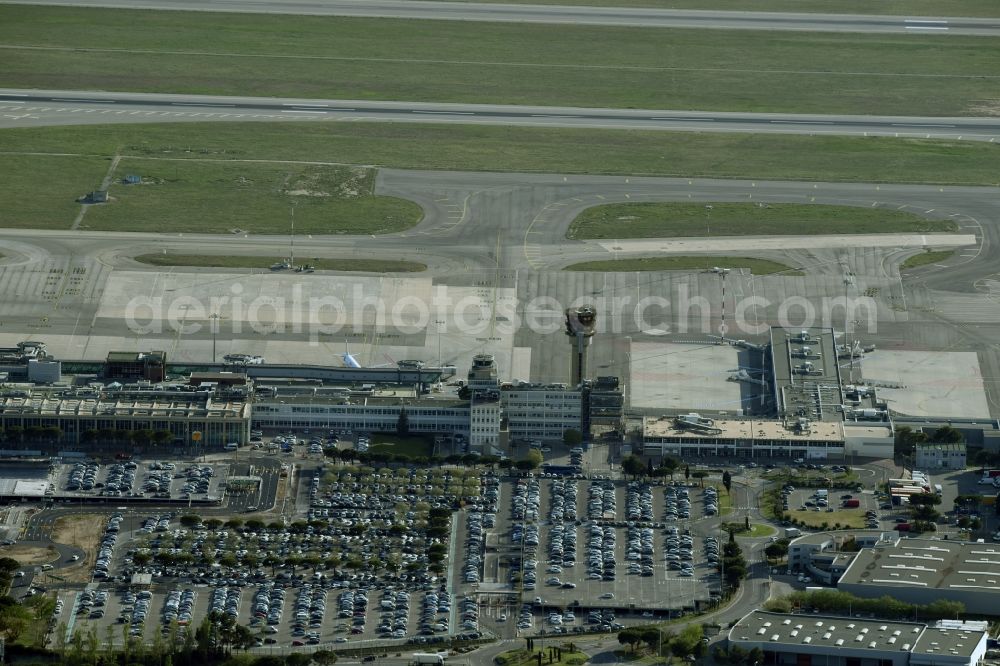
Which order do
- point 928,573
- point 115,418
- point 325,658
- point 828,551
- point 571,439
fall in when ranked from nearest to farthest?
point 325,658 → point 928,573 → point 828,551 → point 115,418 → point 571,439

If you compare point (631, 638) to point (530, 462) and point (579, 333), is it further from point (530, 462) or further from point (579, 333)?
point (579, 333)

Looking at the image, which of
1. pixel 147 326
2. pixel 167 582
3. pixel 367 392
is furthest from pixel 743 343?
pixel 167 582

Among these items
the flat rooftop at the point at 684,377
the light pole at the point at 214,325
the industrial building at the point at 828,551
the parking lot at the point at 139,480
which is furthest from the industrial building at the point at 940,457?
the light pole at the point at 214,325

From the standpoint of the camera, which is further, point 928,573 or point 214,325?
point 214,325

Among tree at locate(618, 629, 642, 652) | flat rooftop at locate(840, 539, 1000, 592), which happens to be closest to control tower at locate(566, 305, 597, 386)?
flat rooftop at locate(840, 539, 1000, 592)

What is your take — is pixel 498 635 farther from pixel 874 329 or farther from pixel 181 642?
pixel 874 329

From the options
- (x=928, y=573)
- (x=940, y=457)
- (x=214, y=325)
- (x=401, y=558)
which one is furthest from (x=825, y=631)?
(x=214, y=325)

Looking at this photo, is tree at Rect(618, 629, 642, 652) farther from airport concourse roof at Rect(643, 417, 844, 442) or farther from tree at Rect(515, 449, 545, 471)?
airport concourse roof at Rect(643, 417, 844, 442)

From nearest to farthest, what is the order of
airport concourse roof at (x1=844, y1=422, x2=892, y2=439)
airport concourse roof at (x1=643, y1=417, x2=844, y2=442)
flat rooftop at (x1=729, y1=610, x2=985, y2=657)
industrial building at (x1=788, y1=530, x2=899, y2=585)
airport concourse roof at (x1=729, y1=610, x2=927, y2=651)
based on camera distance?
1. flat rooftop at (x1=729, y1=610, x2=985, y2=657)
2. airport concourse roof at (x1=729, y1=610, x2=927, y2=651)
3. industrial building at (x1=788, y1=530, x2=899, y2=585)
4. airport concourse roof at (x1=643, y1=417, x2=844, y2=442)
5. airport concourse roof at (x1=844, y1=422, x2=892, y2=439)
